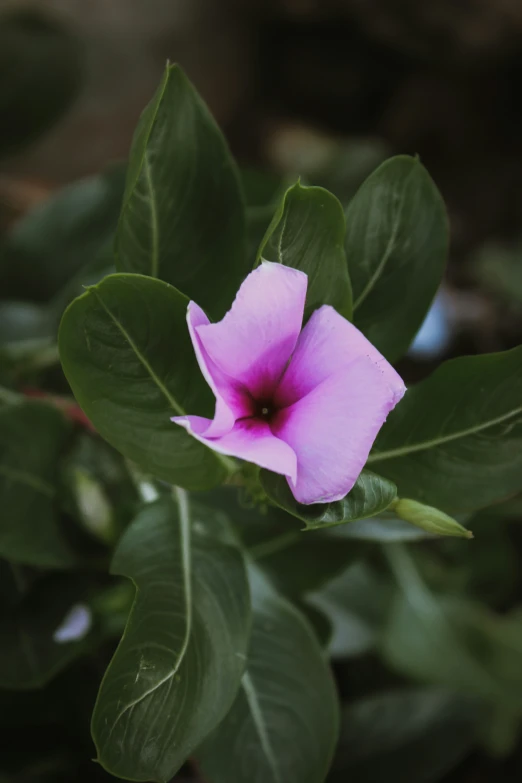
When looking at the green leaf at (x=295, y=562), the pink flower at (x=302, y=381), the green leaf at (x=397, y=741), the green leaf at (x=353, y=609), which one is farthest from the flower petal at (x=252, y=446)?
the green leaf at (x=397, y=741)

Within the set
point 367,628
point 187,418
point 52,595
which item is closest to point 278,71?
point 367,628

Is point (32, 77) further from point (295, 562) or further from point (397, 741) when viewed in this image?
point (397, 741)

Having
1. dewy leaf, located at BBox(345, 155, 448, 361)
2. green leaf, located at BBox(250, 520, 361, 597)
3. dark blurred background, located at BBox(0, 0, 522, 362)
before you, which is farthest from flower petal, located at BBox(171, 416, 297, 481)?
dark blurred background, located at BBox(0, 0, 522, 362)

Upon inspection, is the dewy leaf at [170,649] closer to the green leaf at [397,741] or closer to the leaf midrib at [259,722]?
the leaf midrib at [259,722]

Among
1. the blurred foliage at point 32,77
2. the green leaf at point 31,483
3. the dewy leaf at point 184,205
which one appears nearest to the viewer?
the dewy leaf at point 184,205

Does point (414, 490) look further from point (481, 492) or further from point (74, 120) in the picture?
point (74, 120)

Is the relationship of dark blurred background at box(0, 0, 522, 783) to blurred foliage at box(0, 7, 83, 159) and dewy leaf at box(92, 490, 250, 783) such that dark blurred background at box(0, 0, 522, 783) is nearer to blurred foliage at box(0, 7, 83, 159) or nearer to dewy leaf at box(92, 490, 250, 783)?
blurred foliage at box(0, 7, 83, 159)
